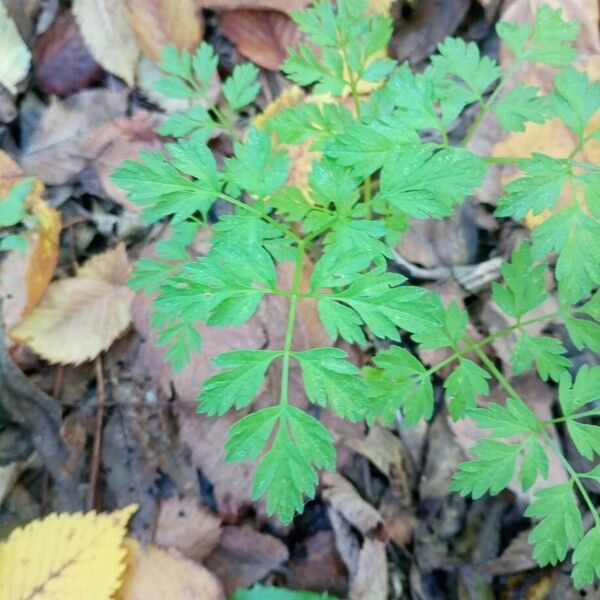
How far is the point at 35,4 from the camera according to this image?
237cm

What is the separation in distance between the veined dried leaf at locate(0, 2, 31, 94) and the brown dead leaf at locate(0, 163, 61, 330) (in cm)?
29

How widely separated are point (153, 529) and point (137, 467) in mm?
193

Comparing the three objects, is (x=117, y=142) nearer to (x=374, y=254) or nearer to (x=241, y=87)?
(x=241, y=87)

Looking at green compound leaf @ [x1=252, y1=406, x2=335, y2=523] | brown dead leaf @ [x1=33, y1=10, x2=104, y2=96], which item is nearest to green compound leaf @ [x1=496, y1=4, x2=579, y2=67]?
green compound leaf @ [x1=252, y1=406, x2=335, y2=523]

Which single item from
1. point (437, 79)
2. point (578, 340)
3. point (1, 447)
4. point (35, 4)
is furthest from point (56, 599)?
point (35, 4)

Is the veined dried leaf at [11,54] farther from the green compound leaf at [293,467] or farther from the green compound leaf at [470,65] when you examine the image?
the green compound leaf at [293,467]

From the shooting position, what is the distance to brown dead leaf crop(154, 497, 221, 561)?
1.86 meters

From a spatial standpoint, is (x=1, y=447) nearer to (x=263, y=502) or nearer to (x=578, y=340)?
(x=263, y=502)

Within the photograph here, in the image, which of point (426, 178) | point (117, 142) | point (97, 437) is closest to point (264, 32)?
point (117, 142)

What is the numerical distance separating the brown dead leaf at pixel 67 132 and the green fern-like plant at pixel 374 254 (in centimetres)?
81

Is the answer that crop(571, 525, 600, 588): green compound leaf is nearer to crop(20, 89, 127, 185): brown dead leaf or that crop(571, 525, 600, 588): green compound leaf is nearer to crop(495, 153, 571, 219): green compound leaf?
crop(495, 153, 571, 219): green compound leaf

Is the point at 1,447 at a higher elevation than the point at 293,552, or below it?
higher

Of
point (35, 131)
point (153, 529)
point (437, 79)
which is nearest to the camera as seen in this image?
point (437, 79)

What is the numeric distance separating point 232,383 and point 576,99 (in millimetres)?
1037
